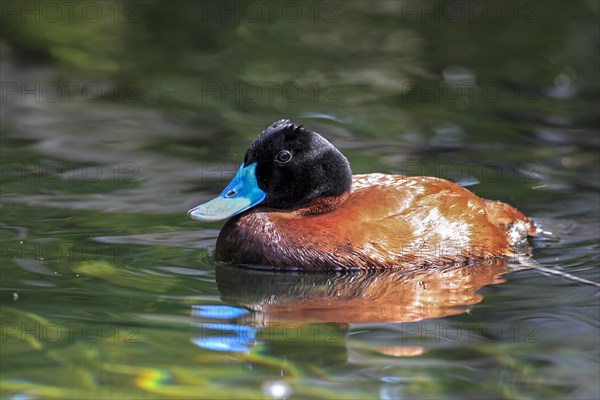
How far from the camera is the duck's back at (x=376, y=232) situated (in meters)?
6.34

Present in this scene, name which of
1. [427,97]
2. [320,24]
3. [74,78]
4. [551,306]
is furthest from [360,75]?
[551,306]

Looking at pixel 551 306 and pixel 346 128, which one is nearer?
pixel 551 306

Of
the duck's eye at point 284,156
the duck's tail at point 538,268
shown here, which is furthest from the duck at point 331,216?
the duck's tail at point 538,268

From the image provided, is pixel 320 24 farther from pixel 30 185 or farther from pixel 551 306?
pixel 551 306

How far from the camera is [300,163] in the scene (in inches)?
260

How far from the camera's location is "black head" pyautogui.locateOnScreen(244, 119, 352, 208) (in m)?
6.60

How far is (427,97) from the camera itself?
37.2ft

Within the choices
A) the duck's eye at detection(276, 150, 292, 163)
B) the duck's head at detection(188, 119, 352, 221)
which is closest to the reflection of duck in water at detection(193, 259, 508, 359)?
the duck's head at detection(188, 119, 352, 221)

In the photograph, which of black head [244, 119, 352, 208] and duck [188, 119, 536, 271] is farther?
black head [244, 119, 352, 208]

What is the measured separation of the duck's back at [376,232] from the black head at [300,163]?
137 millimetres

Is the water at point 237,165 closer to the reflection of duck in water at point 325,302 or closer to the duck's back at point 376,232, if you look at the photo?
the reflection of duck in water at point 325,302

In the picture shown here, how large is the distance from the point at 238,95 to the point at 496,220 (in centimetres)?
504

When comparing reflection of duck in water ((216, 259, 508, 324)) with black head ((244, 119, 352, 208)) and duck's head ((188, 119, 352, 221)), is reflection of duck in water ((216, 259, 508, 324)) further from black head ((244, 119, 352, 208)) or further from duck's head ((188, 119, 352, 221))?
black head ((244, 119, 352, 208))

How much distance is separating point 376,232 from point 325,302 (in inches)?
25.5
